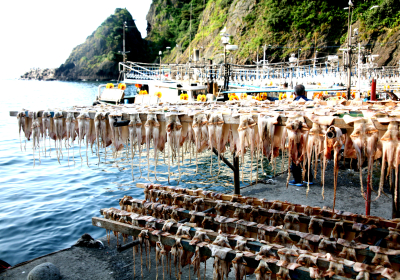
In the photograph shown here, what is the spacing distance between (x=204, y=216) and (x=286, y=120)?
6.96 ft

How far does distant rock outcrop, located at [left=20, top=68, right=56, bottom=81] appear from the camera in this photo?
513ft

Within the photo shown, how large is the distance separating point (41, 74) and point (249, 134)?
186383 millimetres

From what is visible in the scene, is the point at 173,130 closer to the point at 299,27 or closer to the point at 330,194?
the point at 330,194

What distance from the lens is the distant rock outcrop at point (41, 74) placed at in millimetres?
156375

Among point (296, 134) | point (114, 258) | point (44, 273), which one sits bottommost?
point (114, 258)

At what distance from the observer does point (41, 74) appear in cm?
16512

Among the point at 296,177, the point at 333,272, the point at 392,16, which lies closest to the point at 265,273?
the point at 333,272

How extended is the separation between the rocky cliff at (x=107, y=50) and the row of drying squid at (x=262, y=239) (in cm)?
12710

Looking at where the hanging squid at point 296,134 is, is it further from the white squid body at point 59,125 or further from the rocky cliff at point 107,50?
the rocky cliff at point 107,50

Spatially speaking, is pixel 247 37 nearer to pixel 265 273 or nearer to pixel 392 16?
pixel 392 16

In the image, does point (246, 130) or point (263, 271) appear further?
point (246, 130)

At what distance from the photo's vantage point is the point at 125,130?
4.46 meters

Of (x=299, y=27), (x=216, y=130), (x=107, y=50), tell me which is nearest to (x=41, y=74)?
(x=107, y=50)

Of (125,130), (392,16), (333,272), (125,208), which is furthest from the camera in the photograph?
(392,16)
